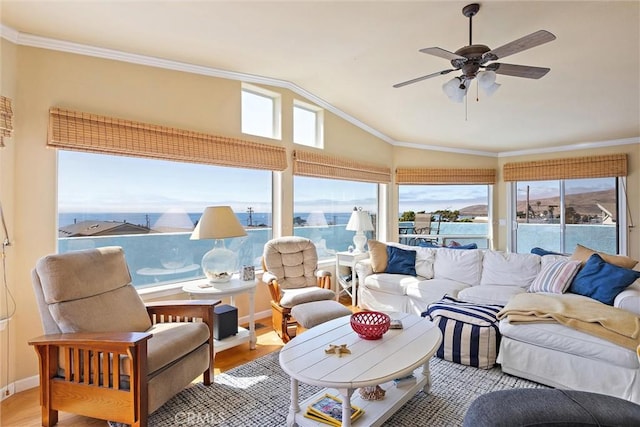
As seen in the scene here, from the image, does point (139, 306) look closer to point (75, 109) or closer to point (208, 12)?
point (75, 109)

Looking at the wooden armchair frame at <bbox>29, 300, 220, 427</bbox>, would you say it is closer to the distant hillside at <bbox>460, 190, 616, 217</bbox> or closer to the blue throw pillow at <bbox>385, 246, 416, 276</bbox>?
the blue throw pillow at <bbox>385, 246, 416, 276</bbox>

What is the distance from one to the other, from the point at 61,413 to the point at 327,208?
149 inches

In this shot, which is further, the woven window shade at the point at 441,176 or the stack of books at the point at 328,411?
the woven window shade at the point at 441,176

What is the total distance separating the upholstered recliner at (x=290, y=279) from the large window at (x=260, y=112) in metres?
1.40

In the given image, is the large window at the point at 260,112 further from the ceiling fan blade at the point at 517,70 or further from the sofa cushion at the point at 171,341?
the ceiling fan blade at the point at 517,70

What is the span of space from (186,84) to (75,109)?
3.41 feet

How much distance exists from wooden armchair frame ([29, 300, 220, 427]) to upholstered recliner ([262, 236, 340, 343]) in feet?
5.04

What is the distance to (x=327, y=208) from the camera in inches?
204

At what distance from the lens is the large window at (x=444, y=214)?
6.28 meters

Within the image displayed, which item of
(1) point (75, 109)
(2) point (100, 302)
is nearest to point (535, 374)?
(2) point (100, 302)

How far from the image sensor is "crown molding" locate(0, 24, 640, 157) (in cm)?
253

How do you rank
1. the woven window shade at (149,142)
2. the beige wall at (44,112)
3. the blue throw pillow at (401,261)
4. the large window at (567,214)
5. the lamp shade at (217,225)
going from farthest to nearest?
the large window at (567,214), the blue throw pillow at (401,261), the lamp shade at (217,225), the woven window shade at (149,142), the beige wall at (44,112)

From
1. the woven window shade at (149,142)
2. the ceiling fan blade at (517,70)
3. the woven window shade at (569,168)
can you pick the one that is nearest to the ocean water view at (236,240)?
the woven window shade at (149,142)

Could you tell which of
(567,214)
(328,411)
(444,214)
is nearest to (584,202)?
(567,214)
